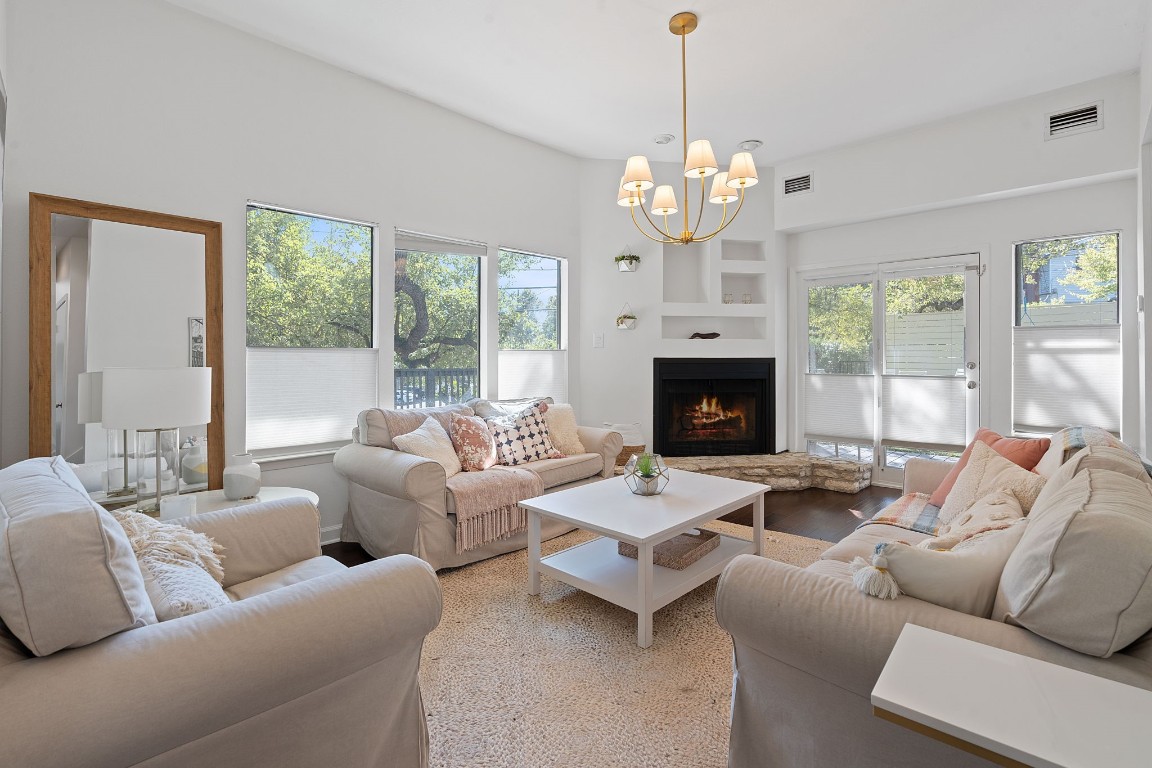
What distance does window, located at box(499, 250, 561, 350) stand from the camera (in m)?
4.63

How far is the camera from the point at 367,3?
278 centimetres

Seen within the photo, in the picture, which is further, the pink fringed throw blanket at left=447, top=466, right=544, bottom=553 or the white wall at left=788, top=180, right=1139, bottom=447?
the white wall at left=788, top=180, right=1139, bottom=447

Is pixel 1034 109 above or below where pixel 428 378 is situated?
above

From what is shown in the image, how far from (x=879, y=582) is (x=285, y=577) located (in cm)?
171

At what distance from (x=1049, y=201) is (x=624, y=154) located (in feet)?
10.5

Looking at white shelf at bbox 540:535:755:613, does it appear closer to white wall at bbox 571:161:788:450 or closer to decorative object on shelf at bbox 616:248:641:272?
white wall at bbox 571:161:788:450

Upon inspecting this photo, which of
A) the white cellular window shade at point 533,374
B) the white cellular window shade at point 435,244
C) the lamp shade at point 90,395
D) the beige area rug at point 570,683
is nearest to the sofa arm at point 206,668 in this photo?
the beige area rug at point 570,683

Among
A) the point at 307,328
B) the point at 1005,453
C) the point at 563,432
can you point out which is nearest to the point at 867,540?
the point at 1005,453

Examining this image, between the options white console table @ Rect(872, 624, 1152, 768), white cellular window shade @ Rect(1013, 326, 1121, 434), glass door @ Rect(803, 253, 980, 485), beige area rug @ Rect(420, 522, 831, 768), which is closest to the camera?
white console table @ Rect(872, 624, 1152, 768)

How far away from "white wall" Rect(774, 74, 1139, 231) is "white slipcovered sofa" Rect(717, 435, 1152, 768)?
3269mm

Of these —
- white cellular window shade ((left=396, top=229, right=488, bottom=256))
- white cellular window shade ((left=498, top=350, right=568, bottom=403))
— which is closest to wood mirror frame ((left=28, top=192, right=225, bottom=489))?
white cellular window shade ((left=396, top=229, right=488, bottom=256))

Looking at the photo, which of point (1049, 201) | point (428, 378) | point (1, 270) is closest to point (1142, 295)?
point (1049, 201)

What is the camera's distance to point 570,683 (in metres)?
1.96

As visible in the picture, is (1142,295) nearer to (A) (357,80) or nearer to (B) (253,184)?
(A) (357,80)
